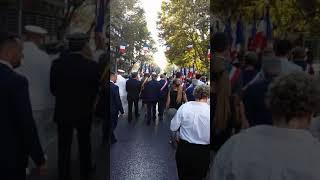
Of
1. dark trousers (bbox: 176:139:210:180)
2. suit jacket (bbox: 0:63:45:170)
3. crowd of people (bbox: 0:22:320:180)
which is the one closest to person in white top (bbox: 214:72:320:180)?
crowd of people (bbox: 0:22:320:180)

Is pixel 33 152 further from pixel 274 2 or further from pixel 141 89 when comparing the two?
pixel 141 89

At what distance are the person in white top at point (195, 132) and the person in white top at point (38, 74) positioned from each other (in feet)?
5.23

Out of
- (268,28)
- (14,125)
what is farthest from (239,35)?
(14,125)

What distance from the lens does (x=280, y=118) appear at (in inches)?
99.2

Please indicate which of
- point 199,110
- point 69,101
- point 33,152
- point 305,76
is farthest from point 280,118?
point 199,110

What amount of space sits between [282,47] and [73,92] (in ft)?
5.96

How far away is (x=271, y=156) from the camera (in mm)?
2438

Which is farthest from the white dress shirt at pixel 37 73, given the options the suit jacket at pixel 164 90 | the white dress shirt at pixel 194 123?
the suit jacket at pixel 164 90

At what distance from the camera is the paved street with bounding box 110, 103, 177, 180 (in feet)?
23.9

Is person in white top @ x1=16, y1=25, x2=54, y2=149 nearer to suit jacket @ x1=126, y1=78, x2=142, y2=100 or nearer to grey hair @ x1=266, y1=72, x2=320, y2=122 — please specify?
grey hair @ x1=266, y1=72, x2=320, y2=122

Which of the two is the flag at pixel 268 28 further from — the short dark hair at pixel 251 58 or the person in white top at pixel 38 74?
the person in white top at pixel 38 74

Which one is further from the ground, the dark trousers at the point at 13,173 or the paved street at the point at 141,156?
the dark trousers at the point at 13,173

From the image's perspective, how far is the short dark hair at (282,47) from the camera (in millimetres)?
4707

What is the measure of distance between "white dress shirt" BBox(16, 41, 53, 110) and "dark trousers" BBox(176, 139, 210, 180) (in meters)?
1.74
